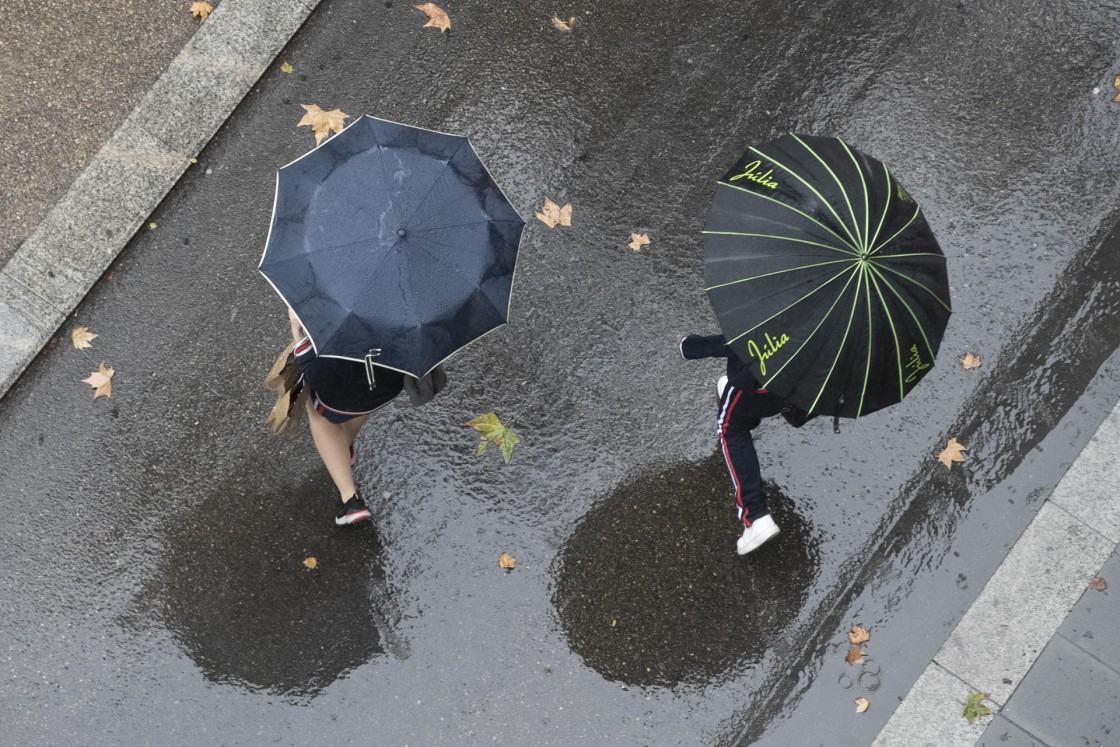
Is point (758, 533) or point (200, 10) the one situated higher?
point (200, 10)

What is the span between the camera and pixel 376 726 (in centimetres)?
500

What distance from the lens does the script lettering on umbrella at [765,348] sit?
389 cm

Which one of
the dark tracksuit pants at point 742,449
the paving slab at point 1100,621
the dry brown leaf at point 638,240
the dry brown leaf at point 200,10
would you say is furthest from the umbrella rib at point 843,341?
the dry brown leaf at point 200,10

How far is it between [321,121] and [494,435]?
215cm

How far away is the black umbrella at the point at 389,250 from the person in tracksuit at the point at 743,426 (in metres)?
1.15

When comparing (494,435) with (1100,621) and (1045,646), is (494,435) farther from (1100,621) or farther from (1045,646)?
(1100,621)

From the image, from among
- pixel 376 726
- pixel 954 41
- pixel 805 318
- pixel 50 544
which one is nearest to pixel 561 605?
pixel 376 726

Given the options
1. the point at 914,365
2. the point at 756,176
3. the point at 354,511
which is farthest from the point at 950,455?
the point at 354,511

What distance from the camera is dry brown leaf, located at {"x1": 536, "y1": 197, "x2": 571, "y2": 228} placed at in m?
5.75

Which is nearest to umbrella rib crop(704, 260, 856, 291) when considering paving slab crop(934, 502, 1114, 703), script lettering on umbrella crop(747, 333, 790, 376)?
script lettering on umbrella crop(747, 333, 790, 376)

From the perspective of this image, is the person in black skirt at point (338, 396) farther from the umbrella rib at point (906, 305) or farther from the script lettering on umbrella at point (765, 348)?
the umbrella rib at point (906, 305)

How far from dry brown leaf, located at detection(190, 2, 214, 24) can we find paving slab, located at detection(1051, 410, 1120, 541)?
5547mm

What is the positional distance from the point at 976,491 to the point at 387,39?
4272 millimetres

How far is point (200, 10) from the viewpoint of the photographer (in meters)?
5.97
